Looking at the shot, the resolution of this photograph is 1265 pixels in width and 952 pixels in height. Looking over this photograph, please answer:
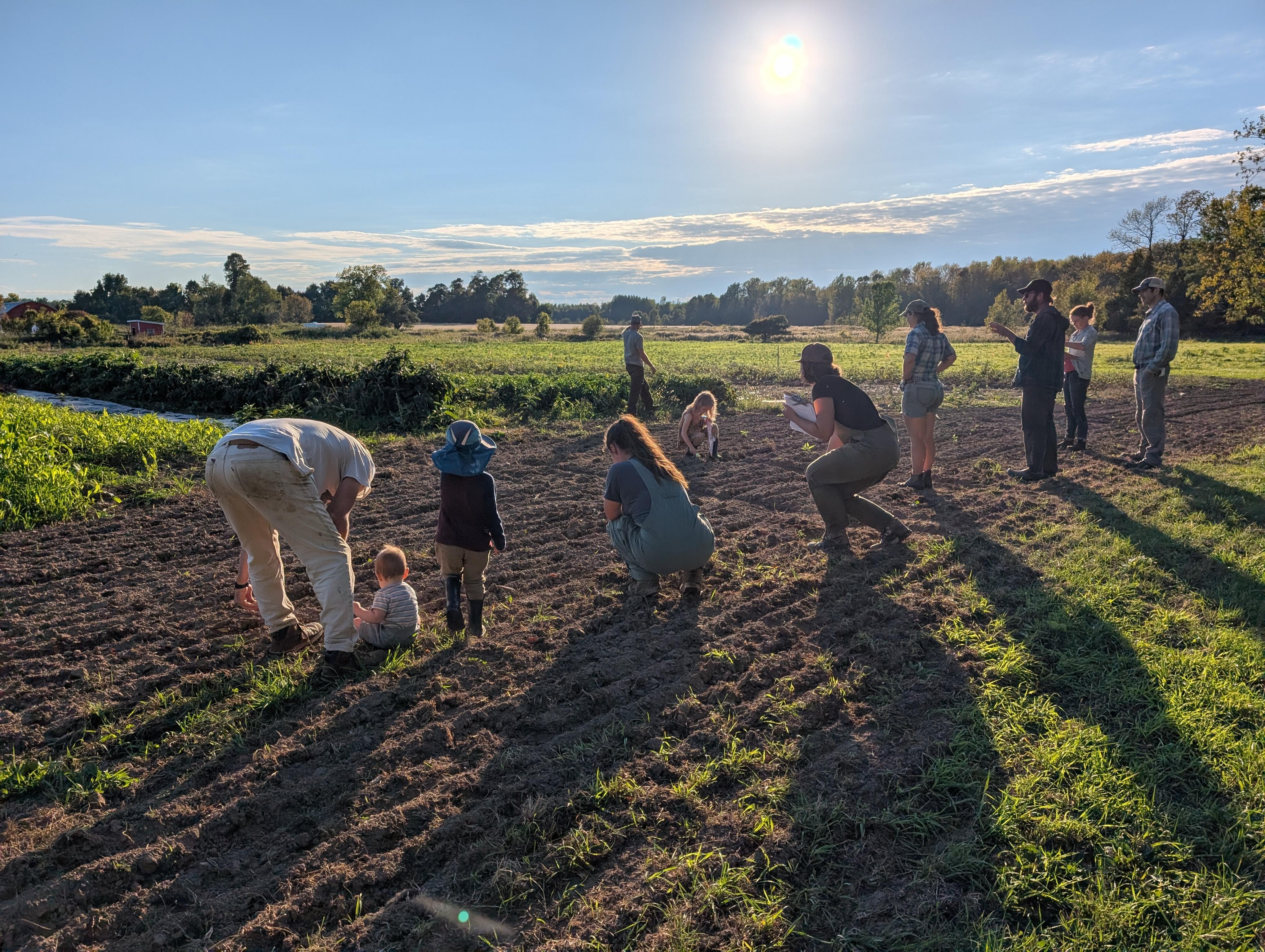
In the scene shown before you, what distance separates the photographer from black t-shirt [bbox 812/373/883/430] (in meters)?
6.10

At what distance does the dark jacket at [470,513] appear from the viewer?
4.61 meters

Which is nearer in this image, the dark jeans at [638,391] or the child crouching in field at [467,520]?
the child crouching in field at [467,520]

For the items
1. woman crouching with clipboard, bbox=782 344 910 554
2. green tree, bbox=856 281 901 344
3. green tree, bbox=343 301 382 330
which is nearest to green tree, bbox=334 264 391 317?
green tree, bbox=343 301 382 330

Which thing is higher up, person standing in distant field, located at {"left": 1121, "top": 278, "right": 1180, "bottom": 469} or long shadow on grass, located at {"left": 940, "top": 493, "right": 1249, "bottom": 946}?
person standing in distant field, located at {"left": 1121, "top": 278, "right": 1180, "bottom": 469}

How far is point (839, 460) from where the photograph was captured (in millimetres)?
6055

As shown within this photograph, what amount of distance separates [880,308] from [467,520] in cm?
6354

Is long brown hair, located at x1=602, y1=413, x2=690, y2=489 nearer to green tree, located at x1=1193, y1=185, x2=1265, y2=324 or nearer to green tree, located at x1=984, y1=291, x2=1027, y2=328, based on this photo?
green tree, located at x1=1193, y1=185, x2=1265, y2=324

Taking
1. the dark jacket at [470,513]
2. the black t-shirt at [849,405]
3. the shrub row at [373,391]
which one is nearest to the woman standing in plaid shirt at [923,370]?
the black t-shirt at [849,405]

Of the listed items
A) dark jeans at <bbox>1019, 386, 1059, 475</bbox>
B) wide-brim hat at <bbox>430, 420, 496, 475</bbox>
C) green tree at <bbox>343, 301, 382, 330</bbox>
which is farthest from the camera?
green tree at <bbox>343, 301, 382, 330</bbox>

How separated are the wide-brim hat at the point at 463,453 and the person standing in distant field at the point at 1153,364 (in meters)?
7.62

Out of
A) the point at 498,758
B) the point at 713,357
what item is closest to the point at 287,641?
the point at 498,758

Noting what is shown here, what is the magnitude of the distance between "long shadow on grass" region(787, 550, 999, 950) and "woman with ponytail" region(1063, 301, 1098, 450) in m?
6.64

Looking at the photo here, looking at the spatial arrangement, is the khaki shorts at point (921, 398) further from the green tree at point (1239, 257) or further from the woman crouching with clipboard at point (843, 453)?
the green tree at point (1239, 257)

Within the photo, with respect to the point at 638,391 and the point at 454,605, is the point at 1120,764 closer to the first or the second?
the point at 454,605
